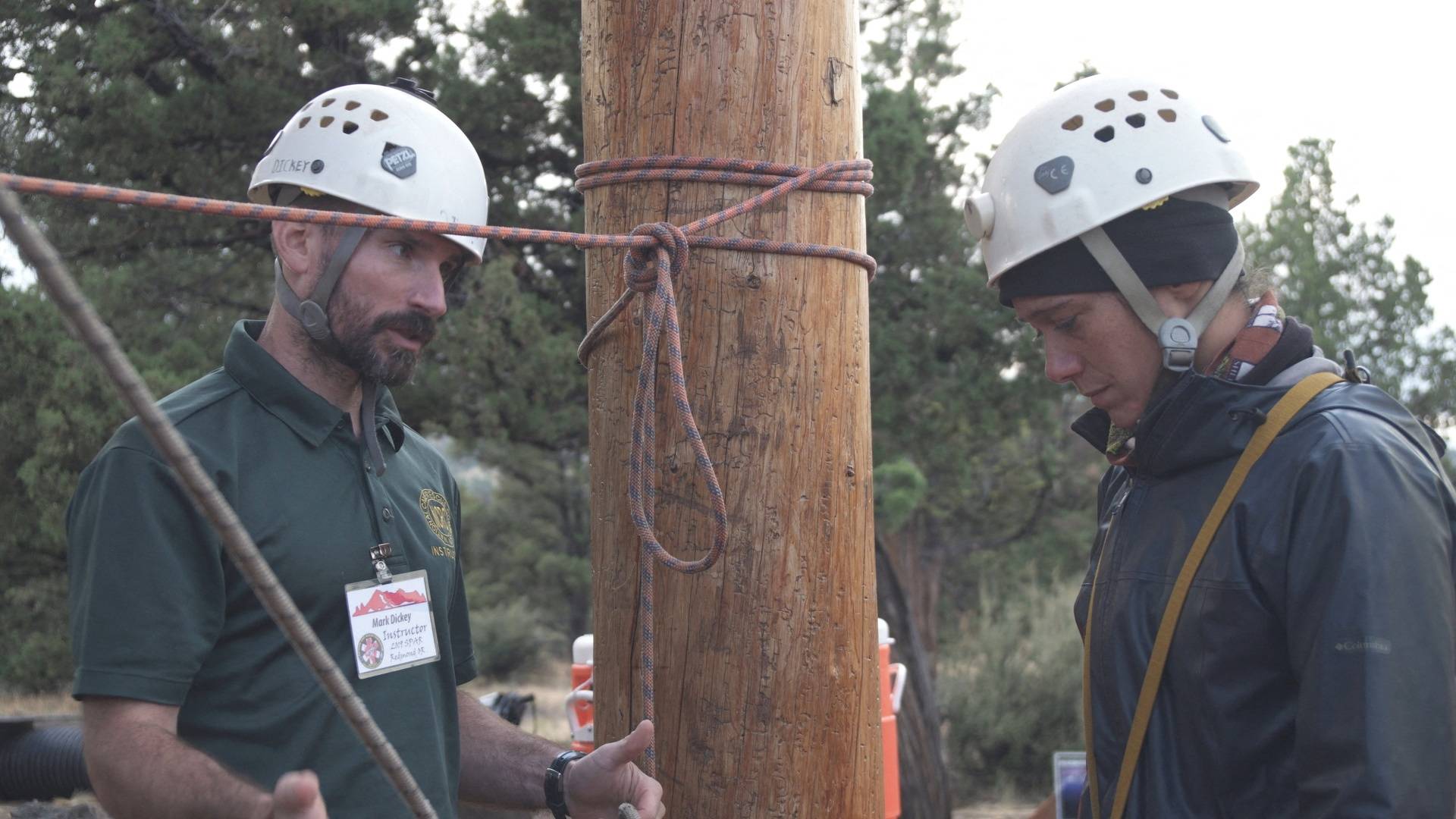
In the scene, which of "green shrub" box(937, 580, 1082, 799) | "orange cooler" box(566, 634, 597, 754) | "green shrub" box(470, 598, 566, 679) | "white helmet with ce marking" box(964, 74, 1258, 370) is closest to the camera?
"white helmet with ce marking" box(964, 74, 1258, 370)

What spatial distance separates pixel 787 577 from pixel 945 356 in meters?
8.70

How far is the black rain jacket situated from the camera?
1.70m

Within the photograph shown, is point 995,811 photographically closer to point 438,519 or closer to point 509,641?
point 438,519

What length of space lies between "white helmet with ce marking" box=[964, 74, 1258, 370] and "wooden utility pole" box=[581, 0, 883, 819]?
1.14 ft

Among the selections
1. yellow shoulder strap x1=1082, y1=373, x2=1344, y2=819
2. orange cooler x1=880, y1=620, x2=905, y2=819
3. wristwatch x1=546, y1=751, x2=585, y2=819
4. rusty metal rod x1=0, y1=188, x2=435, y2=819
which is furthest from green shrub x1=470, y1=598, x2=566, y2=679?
rusty metal rod x1=0, y1=188, x2=435, y2=819

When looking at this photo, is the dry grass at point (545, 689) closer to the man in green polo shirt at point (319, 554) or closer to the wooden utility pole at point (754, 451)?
the man in green polo shirt at point (319, 554)

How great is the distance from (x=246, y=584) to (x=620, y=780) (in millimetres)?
692

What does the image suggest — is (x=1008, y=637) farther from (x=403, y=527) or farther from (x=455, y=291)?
(x=403, y=527)

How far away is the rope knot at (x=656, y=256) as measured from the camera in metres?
2.12

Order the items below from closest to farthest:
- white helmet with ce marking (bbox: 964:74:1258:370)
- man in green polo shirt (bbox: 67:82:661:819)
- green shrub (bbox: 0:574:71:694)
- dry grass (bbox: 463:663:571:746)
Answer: man in green polo shirt (bbox: 67:82:661:819) < white helmet with ce marking (bbox: 964:74:1258:370) < green shrub (bbox: 0:574:71:694) < dry grass (bbox: 463:663:571:746)

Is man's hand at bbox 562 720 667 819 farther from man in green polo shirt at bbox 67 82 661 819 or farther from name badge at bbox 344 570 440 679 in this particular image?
name badge at bbox 344 570 440 679

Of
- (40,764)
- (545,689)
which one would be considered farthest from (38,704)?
(545,689)

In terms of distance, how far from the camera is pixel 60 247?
8.91 m

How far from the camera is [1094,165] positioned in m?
2.25
